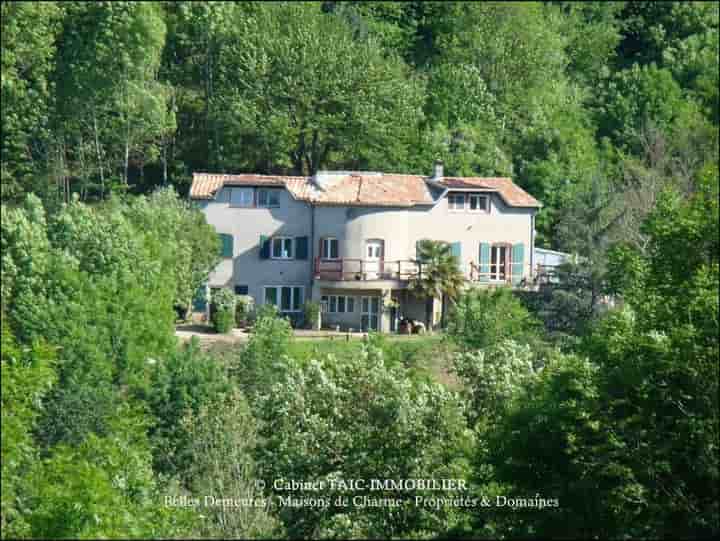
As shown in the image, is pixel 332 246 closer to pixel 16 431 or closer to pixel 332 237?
pixel 332 237

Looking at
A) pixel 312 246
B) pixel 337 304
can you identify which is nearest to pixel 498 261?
pixel 337 304

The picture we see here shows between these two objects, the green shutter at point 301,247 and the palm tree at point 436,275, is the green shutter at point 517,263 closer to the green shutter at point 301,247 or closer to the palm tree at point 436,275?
the palm tree at point 436,275

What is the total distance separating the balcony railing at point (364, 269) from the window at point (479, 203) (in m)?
3.34

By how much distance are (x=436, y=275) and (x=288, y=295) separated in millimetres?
5166

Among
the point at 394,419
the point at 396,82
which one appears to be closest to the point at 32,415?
the point at 394,419

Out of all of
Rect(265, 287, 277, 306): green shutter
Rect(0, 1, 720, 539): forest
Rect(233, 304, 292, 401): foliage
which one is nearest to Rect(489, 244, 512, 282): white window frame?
Rect(0, 1, 720, 539): forest

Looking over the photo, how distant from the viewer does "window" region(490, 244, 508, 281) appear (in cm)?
5597

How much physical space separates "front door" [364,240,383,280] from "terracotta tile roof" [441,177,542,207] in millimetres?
3460

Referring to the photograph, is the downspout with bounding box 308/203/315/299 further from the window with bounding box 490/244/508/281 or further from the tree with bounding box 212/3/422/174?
the window with bounding box 490/244/508/281

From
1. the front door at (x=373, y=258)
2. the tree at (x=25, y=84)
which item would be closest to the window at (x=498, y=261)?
the front door at (x=373, y=258)

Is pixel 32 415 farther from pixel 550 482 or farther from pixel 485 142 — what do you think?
pixel 485 142

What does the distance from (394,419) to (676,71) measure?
45625 millimetres

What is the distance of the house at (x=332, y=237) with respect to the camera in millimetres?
53469

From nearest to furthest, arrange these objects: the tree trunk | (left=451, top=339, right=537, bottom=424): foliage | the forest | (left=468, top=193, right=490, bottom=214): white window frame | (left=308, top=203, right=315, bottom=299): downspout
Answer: the forest → (left=451, top=339, right=537, bottom=424): foliage → (left=308, top=203, right=315, bottom=299): downspout → (left=468, top=193, right=490, bottom=214): white window frame → the tree trunk
